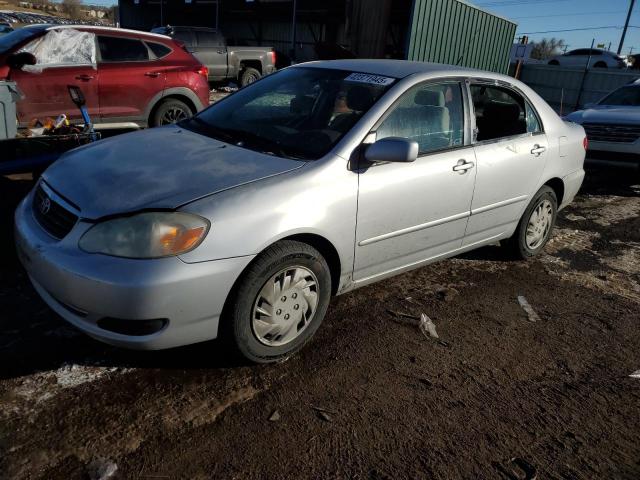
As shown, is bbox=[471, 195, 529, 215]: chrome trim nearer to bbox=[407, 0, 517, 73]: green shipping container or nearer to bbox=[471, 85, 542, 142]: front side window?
bbox=[471, 85, 542, 142]: front side window

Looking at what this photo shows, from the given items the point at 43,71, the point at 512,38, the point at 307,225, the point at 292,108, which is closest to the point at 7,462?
the point at 307,225

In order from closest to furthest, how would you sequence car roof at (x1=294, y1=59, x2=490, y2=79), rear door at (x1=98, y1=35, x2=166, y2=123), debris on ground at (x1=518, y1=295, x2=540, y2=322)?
car roof at (x1=294, y1=59, x2=490, y2=79)
debris on ground at (x1=518, y1=295, x2=540, y2=322)
rear door at (x1=98, y1=35, x2=166, y2=123)

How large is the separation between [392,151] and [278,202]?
2.48 ft

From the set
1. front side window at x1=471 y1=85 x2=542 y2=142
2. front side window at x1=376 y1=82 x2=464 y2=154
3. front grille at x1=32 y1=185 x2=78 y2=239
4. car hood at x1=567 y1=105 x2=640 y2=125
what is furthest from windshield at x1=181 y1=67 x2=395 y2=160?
car hood at x1=567 y1=105 x2=640 y2=125

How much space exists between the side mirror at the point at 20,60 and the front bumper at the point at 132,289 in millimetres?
4863

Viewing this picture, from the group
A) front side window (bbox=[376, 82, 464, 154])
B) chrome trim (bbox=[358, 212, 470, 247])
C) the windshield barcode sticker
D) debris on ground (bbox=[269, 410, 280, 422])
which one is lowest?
debris on ground (bbox=[269, 410, 280, 422])

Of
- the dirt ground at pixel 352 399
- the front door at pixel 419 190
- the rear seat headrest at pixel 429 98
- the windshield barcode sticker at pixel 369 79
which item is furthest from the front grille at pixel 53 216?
the rear seat headrest at pixel 429 98

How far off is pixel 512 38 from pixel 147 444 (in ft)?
65.1

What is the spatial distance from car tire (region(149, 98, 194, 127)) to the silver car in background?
6416 mm

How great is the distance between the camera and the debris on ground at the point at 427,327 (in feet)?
10.8

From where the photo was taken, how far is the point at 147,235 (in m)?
2.31

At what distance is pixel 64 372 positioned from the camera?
262 centimetres

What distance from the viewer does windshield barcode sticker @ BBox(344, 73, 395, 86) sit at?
334 cm

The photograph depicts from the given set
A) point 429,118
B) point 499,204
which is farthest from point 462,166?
point 499,204
